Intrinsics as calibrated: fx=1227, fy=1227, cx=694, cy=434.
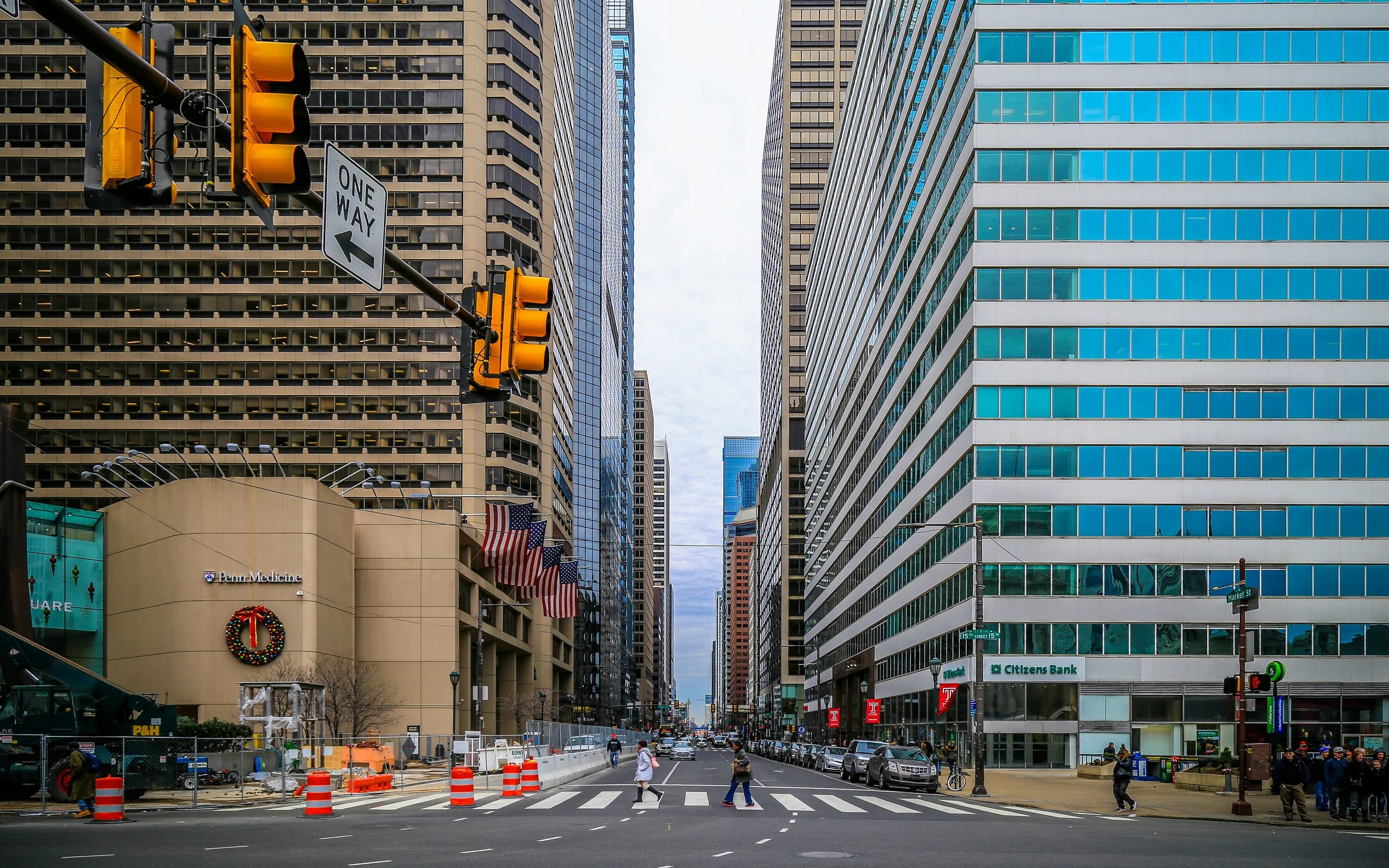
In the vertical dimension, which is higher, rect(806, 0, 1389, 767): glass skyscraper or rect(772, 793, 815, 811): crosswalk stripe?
rect(806, 0, 1389, 767): glass skyscraper

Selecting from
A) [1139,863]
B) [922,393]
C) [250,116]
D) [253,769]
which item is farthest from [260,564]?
[250,116]

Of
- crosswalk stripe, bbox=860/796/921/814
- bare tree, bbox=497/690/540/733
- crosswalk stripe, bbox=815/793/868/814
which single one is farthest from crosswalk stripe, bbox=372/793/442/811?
bare tree, bbox=497/690/540/733

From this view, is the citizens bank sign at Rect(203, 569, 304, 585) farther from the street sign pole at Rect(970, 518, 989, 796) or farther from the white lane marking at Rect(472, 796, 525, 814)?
the street sign pole at Rect(970, 518, 989, 796)

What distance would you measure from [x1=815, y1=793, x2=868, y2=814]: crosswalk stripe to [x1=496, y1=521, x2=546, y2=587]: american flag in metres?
20.5

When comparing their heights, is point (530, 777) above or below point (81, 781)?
below

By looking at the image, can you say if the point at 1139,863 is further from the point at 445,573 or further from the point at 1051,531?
the point at 445,573

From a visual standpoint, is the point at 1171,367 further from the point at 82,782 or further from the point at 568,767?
the point at 82,782

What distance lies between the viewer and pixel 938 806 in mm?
31953

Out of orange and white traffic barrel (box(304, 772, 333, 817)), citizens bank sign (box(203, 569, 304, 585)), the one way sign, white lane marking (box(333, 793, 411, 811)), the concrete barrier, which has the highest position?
the one way sign

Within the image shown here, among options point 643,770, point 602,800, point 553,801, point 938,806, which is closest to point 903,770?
point 938,806

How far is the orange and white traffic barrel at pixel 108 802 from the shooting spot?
23922mm

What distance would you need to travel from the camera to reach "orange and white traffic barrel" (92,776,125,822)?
942 inches

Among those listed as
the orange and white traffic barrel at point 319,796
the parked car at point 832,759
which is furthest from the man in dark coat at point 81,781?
the parked car at point 832,759

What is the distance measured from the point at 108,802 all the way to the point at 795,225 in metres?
141
